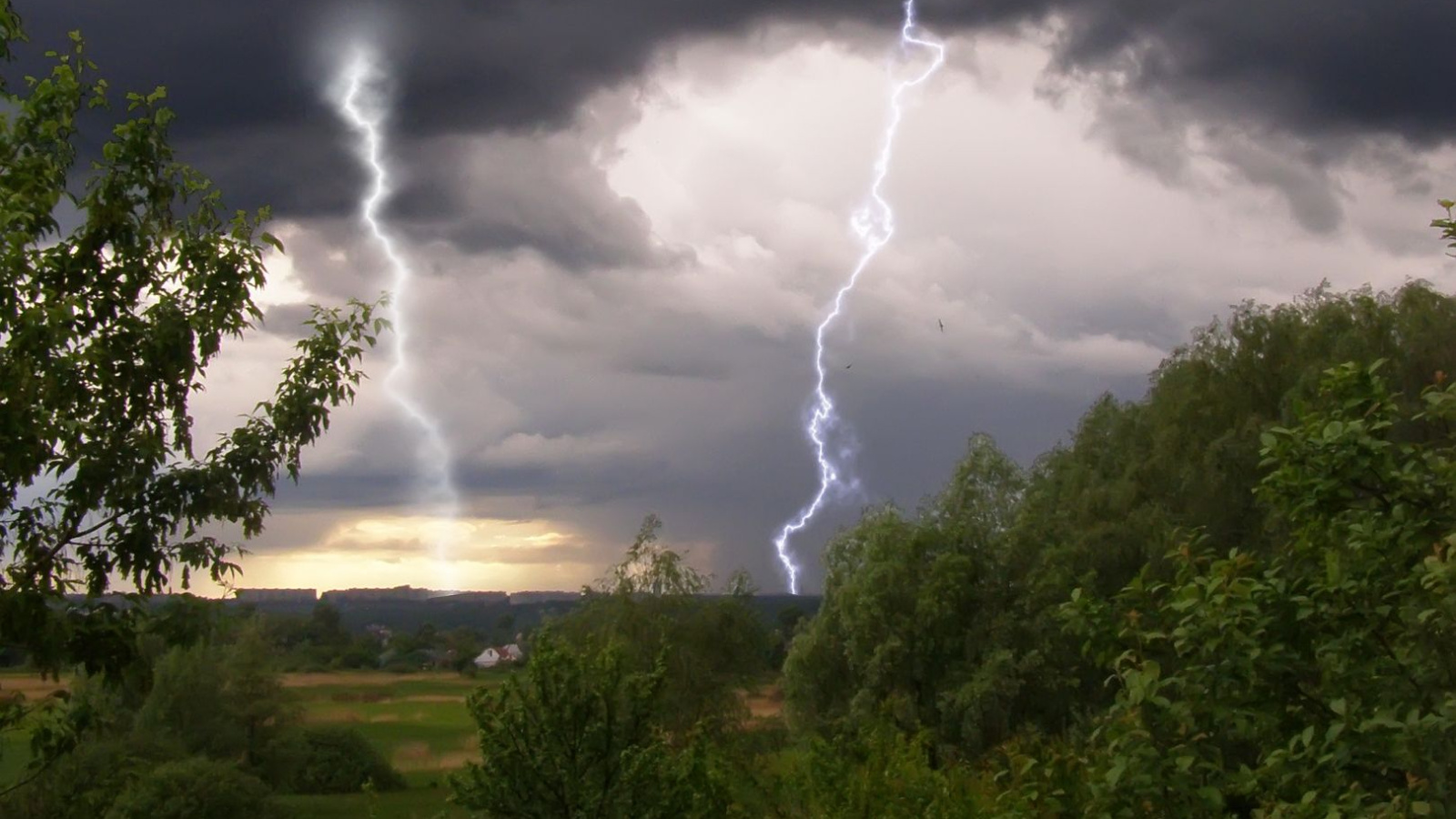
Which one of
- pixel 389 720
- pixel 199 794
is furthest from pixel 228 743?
pixel 199 794

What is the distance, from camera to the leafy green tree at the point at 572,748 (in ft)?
40.0

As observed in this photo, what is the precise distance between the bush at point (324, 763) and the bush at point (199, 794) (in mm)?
5808

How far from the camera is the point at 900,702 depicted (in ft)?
140

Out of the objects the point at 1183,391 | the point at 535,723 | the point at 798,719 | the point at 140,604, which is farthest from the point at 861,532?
the point at 140,604

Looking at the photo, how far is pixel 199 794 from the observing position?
35.8 m

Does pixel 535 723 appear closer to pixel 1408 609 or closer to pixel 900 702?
pixel 1408 609

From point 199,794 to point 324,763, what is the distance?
11.2 meters

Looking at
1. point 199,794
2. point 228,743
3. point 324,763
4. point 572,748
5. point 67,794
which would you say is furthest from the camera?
point 324,763

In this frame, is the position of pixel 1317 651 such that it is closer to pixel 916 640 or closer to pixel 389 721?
pixel 916 640

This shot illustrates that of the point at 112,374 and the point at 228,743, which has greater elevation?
the point at 112,374

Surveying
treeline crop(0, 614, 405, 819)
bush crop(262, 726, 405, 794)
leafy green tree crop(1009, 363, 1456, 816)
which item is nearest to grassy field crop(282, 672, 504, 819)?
bush crop(262, 726, 405, 794)

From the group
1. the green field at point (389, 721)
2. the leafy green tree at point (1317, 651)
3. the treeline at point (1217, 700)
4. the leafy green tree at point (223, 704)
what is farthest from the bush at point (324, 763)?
the leafy green tree at point (1317, 651)

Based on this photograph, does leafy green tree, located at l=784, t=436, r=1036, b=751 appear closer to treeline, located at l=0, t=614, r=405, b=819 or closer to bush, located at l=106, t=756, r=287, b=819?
treeline, located at l=0, t=614, r=405, b=819

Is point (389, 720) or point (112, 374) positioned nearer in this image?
point (112, 374)
